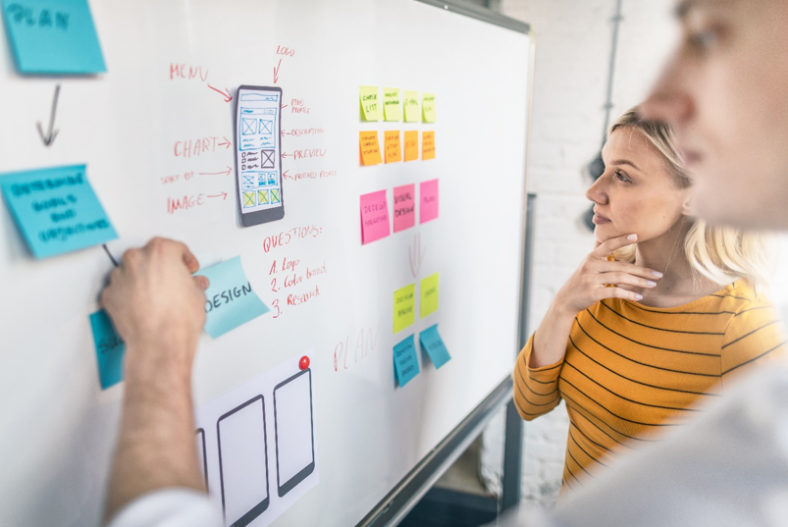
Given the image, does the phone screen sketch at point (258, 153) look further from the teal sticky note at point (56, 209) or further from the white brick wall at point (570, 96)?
the white brick wall at point (570, 96)

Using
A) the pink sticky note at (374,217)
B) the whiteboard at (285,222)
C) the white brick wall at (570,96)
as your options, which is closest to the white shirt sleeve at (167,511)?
the whiteboard at (285,222)

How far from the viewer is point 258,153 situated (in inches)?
26.5

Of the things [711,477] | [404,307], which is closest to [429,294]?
[404,307]

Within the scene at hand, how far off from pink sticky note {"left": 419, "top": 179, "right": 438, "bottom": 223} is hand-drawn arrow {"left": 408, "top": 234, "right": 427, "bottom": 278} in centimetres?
4

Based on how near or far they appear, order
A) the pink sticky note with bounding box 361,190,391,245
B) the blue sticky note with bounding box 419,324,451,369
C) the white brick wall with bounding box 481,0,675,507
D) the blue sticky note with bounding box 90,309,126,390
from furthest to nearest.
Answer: the white brick wall with bounding box 481,0,675,507 → the blue sticky note with bounding box 419,324,451,369 → the pink sticky note with bounding box 361,190,391,245 → the blue sticky note with bounding box 90,309,126,390

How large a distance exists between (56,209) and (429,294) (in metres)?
0.73

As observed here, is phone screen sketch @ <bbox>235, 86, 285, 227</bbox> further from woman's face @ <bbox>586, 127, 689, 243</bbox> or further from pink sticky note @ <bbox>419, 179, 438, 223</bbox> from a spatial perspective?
woman's face @ <bbox>586, 127, 689, 243</bbox>

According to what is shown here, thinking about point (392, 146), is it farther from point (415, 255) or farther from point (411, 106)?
point (415, 255)

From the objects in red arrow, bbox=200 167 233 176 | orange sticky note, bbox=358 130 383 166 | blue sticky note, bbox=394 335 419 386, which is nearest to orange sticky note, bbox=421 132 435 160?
orange sticky note, bbox=358 130 383 166

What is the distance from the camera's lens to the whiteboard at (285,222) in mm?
492

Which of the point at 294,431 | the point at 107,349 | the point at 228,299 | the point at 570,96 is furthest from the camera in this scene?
the point at 570,96

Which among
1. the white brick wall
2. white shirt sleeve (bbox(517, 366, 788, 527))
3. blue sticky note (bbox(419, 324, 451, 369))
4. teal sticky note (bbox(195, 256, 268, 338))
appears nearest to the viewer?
white shirt sleeve (bbox(517, 366, 788, 527))

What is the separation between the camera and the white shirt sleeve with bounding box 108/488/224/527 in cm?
44

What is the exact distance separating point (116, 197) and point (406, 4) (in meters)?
0.61
